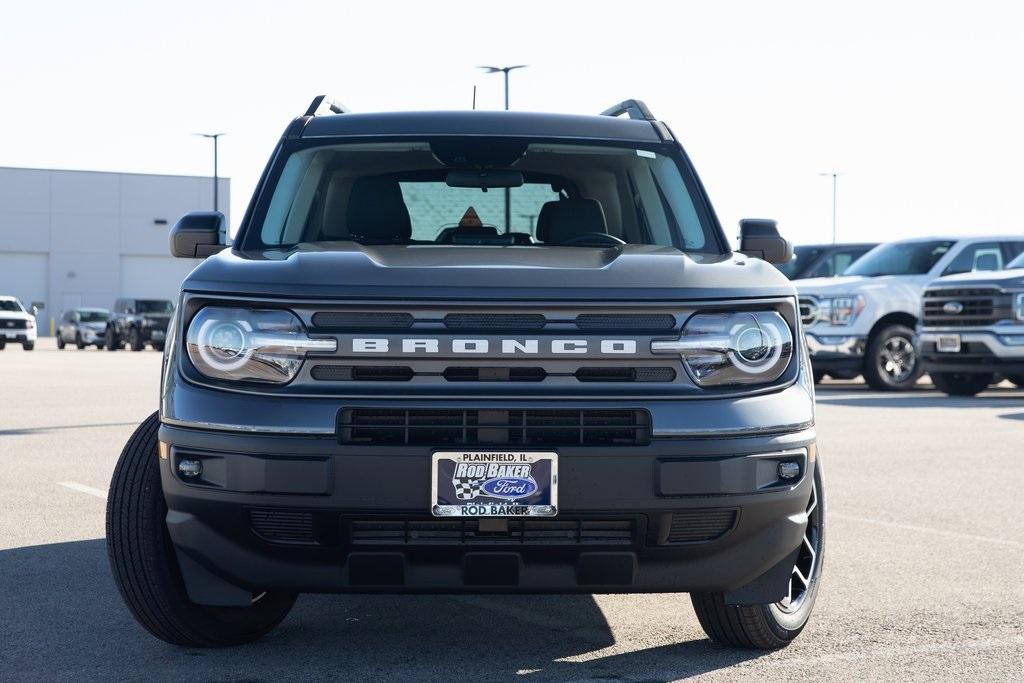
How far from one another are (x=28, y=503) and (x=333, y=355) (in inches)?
182

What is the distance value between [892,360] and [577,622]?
14.7m

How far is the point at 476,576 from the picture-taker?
13.4 ft

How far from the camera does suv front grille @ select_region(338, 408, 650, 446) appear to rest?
4.05 metres

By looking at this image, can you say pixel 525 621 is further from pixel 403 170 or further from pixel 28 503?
pixel 28 503

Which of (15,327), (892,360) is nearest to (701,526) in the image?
(892,360)

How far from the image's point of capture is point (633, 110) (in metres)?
6.10

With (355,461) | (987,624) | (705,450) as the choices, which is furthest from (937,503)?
(355,461)

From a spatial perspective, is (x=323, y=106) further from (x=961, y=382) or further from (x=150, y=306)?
(x=150, y=306)

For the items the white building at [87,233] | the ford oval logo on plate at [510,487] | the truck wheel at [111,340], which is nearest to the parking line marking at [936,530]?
the ford oval logo on plate at [510,487]

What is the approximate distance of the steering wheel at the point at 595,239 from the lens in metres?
5.48

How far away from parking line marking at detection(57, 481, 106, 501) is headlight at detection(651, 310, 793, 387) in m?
5.02

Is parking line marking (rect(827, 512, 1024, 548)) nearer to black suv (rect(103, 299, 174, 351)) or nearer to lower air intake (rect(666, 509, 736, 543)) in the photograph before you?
lower air intake (rect(666, 509, 736, 543))

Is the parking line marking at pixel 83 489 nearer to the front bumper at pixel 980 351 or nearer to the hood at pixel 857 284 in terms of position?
the front bumper at pixel 980 351

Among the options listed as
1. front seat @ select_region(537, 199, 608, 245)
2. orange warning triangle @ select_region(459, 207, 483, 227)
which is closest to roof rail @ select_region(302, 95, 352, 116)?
orange warning triangle @ select_region(459, 207, 483, 227)
